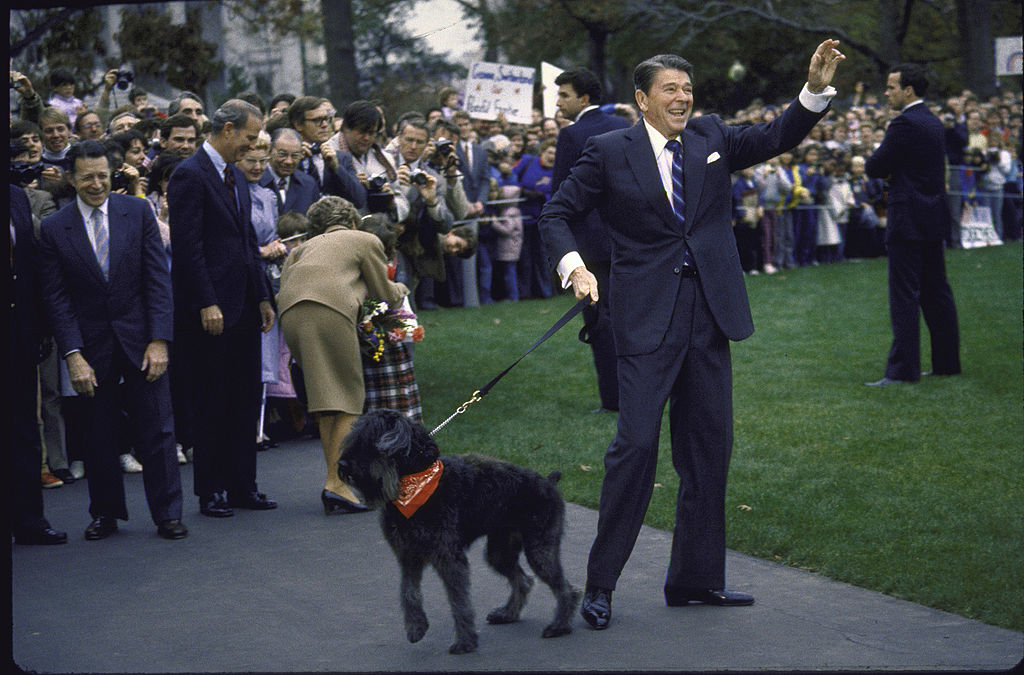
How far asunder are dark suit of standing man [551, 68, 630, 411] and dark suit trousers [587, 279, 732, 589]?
354 centimetres

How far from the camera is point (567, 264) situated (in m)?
5.33

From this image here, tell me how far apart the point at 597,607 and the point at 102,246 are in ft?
11.9

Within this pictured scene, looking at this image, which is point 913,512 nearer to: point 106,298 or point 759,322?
point 106,298

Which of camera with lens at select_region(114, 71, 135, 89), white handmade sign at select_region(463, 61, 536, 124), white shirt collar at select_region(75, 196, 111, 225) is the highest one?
white handmade sign at select_region(463, 61, 536, 124)

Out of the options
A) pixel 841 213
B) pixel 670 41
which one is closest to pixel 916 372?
pixel 841 213

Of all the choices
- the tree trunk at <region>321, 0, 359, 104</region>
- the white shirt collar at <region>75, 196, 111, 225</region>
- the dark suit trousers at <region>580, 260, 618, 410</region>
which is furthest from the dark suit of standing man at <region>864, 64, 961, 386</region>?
the tree trunk at <region>321, 0, 359, 104</region>

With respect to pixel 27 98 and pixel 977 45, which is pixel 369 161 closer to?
pixel 27 98

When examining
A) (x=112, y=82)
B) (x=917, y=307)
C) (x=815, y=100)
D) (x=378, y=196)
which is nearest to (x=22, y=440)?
(x=378, y=196)

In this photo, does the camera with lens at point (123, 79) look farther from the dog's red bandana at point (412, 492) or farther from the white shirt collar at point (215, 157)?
the dog's red bandana at point (412, 492)

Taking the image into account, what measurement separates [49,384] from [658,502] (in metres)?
4.27

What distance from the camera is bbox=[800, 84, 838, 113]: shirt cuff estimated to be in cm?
527

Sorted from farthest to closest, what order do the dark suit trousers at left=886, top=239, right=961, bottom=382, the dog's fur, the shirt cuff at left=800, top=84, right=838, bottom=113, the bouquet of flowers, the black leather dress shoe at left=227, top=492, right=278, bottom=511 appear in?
the dark suit trousers at left=886, top=239, right=961, bottom=382
the bouquet of flowers
the black leather dress shoe at left=227, top=492, right=278, bottom=511
the shirt cuff at left=800, top=84, right=838, bottom=113
the dog's fur

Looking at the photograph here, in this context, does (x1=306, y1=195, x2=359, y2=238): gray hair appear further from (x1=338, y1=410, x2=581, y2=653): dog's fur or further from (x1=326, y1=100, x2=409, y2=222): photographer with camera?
(x1=338, y1=410, x2=581, y2=653): dog's fur

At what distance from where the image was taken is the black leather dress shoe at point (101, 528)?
23.8 feet
